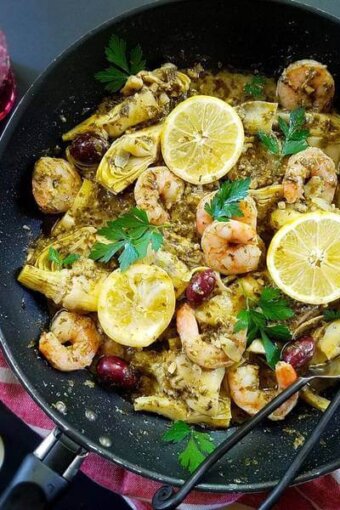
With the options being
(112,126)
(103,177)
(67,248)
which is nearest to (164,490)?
(67,248)

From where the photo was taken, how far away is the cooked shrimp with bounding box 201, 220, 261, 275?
2252 millimetres

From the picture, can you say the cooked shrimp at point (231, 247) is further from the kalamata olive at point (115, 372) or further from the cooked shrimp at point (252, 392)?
the kalamata olive at point (115, 372)

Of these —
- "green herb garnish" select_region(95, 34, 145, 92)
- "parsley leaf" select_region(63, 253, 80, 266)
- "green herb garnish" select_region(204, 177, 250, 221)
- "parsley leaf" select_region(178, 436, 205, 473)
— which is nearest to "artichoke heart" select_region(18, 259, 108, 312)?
"parsley leaf" select_region(63, 253, 80, 266)

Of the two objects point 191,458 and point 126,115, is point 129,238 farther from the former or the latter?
point 191,458

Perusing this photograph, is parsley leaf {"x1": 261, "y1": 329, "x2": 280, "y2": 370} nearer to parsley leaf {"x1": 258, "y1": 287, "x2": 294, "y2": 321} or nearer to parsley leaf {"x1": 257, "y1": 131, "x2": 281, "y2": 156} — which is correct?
parsley leaf {"x1": 258, "y1": 287, "x2": 294, "y2": 321}

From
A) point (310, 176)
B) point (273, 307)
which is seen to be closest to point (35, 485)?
point (273, 307)

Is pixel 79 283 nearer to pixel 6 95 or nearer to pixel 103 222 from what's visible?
pixel 103 222

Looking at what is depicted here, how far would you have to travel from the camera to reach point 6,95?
280 cm

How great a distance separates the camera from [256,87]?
267 cm

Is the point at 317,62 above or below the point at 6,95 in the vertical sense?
below

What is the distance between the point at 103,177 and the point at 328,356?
35.4 inches

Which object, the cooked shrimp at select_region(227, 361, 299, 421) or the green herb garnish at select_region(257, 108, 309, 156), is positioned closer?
the cooked shrimp at select_region(227, 361, 299, 421)

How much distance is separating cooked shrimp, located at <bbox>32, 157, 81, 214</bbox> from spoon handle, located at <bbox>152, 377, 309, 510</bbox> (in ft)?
2.98

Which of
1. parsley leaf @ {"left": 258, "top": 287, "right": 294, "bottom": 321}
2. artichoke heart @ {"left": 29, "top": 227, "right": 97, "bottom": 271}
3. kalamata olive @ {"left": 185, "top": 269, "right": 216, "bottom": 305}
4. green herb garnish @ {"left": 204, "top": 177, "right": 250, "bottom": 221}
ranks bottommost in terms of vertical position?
parsley leaf @ {"left": 258, "top": 287, "right": 294, "bottom": 321}
